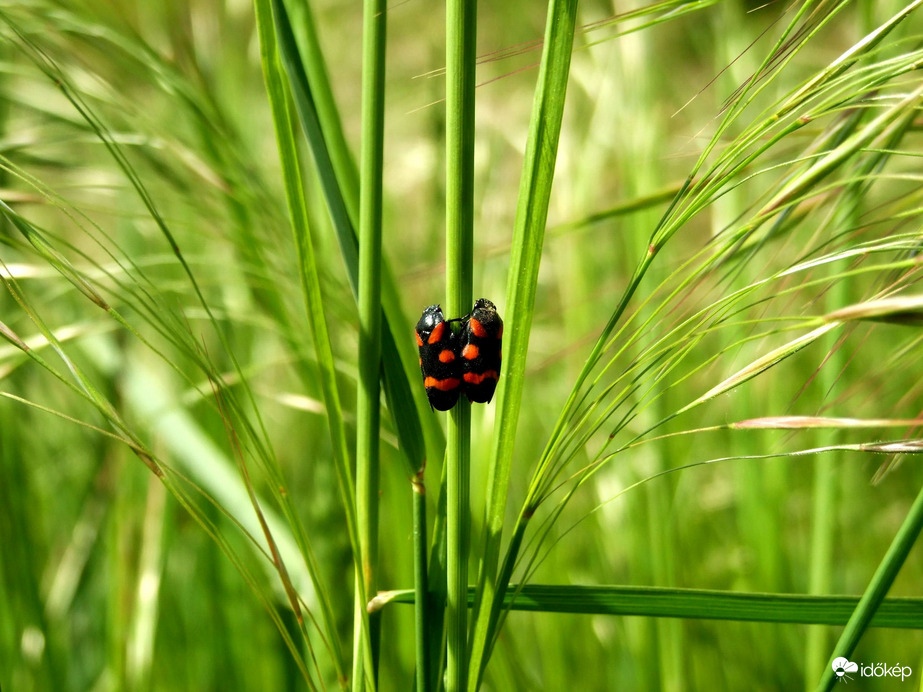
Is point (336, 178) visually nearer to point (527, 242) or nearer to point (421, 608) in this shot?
point (527, 242)

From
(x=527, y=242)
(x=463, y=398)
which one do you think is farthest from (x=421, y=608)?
(x=527, y=242)

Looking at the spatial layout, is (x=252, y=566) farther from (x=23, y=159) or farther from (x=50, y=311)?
(x=50, y=311)

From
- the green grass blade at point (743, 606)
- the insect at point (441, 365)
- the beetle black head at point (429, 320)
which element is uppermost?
the beetle black head at point (429, 320)

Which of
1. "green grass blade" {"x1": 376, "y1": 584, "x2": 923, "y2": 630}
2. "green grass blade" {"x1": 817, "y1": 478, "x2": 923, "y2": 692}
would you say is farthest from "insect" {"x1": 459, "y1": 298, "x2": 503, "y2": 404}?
"green grass blade" {"x1": 817, "y1": 478, "x2": 923, "y2": 692}

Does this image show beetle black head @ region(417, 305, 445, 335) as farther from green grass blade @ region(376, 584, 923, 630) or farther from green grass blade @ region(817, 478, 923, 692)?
green grass blade @ region(817, 478, 923, 692)

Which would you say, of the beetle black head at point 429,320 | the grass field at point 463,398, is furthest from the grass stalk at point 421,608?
the beetle black head at point 429,320

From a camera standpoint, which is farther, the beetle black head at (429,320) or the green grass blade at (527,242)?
the beetle black head at (429,320)

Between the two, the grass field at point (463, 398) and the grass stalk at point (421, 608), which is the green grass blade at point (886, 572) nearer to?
the grass field at point (463, 398)
